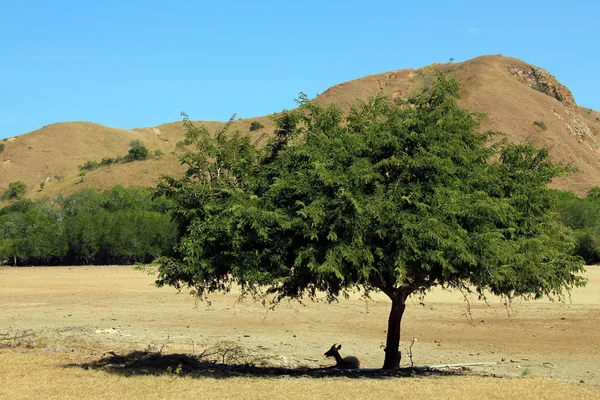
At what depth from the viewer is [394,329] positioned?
16.2m

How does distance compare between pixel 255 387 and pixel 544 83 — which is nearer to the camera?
pixel 255 387

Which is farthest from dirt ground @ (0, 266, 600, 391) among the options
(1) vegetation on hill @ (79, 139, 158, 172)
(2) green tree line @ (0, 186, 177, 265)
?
(1) vegetation on hill @ (79, 139, 158, 172)

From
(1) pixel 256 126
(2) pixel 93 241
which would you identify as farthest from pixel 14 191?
(2) pixel 93 241

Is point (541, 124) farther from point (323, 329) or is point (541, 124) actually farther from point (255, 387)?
point (255, 387)

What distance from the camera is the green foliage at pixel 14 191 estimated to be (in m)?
116

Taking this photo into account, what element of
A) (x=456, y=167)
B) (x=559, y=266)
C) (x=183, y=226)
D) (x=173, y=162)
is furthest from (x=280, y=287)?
(x=173, y=162)

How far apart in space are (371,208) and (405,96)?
109809mm

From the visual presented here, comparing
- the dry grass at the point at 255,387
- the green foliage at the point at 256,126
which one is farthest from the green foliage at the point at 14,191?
the dry grass at the point at 255,387

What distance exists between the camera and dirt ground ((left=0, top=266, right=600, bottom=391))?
1944 cm

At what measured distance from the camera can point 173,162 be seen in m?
110

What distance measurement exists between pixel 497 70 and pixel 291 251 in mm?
120325

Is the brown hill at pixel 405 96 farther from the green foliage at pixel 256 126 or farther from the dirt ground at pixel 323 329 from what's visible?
the dirt ground at pixel 323 329

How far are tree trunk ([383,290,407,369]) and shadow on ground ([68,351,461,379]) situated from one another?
266mm

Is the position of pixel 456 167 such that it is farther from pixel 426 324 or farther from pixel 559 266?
pixel 426 324
